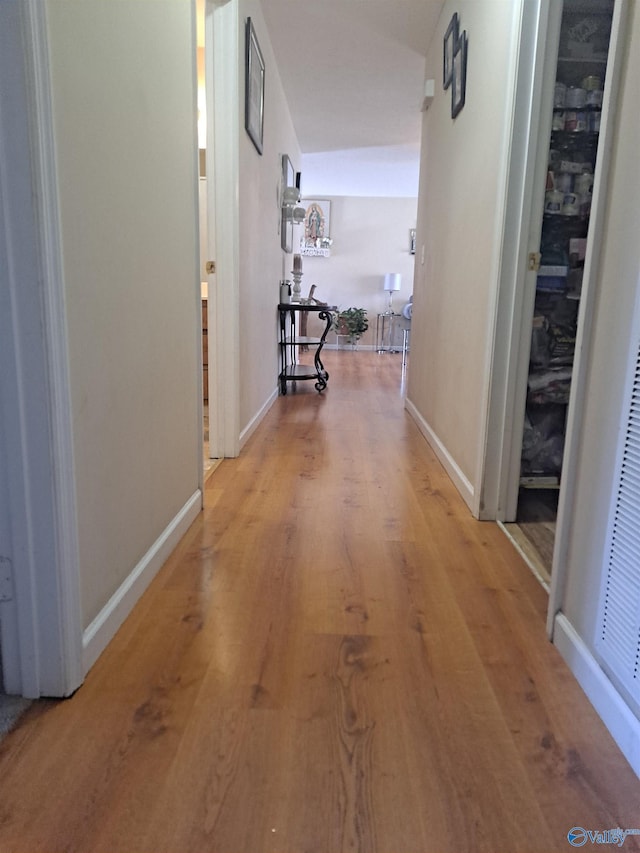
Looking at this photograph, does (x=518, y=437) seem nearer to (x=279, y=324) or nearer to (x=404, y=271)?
(x=279, y=324)

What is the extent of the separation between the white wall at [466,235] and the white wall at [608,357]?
83 cm

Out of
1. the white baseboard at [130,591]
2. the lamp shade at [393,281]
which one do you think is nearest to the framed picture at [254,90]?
the white baseboard at [130,591]

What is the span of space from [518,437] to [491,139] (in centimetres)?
110

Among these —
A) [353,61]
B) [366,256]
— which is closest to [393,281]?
[366,256]

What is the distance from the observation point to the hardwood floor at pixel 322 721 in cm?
83

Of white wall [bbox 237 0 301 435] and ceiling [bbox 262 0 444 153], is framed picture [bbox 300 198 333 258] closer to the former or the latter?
ceiling [bbox 262 0 444 153]

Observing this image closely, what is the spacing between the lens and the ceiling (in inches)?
127

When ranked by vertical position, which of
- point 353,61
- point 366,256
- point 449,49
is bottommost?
point 366,256

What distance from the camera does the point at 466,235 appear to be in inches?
97.2

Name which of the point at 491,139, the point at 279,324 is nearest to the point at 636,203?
the point at 491,139

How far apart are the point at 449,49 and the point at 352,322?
18.8ft

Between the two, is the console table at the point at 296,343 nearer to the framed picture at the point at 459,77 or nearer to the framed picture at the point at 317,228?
the framed picture at the point at 459,77

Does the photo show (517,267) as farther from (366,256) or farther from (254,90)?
(366,256)

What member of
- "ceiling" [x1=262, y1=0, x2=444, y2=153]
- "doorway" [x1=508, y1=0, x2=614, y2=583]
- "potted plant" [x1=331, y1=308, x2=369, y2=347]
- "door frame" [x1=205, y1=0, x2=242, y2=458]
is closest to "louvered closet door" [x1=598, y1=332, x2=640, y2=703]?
"doorway" [x1=508, y1=0, x2=614, y2=583]
